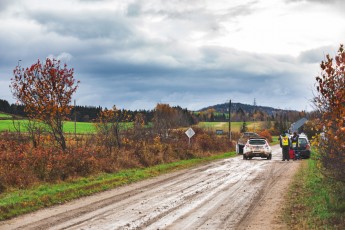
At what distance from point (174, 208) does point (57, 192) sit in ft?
15.6

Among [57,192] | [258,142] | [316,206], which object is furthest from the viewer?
[258,142]

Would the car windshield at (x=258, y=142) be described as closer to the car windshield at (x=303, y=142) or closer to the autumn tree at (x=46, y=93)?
the car windshield at (x=303, y=142)

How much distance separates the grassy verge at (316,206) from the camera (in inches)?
369

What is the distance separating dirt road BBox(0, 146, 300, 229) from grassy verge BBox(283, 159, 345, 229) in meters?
0.40

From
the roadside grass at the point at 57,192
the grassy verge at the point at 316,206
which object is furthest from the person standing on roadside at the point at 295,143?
the grassy verge at the point at 316,206

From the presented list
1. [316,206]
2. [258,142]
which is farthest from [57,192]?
[258,142]

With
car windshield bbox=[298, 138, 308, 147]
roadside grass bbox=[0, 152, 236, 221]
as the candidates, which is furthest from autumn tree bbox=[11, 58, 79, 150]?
car windshield bbox=[298, 138, 308, 147]

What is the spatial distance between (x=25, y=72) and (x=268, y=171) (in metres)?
13.2

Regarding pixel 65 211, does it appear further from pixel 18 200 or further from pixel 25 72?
pixel 25 72

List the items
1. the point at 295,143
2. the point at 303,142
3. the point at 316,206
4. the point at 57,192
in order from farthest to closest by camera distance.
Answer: the point at 303,142
the point at 295,143
the point at 57,192
the point at 316,206

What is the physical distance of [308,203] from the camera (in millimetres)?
11875

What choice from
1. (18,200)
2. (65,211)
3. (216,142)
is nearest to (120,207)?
(65,211)

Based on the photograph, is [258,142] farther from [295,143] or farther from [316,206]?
[316,206]

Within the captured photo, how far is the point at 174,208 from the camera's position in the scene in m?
11.3
